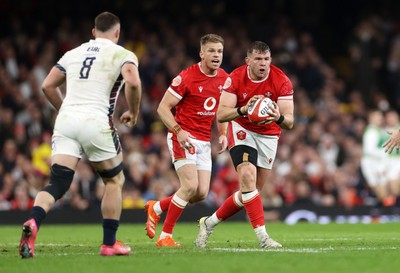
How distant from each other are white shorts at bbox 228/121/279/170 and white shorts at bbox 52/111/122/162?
2.14m

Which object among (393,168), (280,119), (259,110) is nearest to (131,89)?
(259,110)

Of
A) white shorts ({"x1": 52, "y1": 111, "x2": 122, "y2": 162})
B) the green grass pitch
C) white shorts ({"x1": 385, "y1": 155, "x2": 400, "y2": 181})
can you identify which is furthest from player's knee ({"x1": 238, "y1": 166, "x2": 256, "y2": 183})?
white shorts ({"x1": 385, "y1": 155, "x2": 400, "y2": 181})

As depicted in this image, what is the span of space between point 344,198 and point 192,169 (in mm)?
10123

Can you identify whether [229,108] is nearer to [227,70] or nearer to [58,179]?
[58,179]

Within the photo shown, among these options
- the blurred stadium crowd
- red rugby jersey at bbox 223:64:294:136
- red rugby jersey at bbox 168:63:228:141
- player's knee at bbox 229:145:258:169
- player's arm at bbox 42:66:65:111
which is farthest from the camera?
the blurred stadium crowd

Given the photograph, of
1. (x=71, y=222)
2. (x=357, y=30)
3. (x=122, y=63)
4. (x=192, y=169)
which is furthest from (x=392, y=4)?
(x=122, y=63)

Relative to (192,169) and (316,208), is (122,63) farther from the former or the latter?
(316,208)

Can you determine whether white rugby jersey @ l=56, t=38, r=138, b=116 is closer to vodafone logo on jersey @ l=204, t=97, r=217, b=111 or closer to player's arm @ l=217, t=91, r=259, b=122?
player's arm @ l=217, t=91, r=259, b=122

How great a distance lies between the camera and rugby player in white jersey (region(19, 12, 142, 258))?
962 cm

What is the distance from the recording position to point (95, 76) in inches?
384

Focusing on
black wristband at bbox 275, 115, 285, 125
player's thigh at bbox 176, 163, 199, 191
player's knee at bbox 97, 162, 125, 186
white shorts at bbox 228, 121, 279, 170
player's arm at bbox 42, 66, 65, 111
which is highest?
player's arm at bbox 42, 66, 65, 111

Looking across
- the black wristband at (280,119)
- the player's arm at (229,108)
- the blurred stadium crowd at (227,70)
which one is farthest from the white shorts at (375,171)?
the black wristband at (280,119)

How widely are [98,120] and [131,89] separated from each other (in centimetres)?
46

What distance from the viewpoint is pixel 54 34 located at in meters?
24.0
